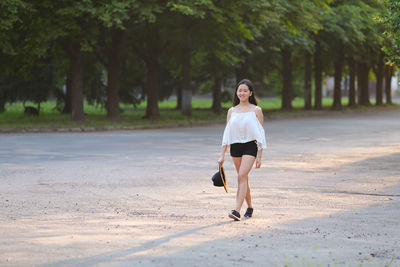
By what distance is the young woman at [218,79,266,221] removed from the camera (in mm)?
8195

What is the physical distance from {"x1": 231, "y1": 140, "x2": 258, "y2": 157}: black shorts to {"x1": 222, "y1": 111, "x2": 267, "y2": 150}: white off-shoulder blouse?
54mm

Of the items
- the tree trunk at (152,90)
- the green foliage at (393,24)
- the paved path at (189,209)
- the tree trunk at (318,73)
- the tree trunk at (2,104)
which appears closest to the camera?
the paved path at (189,209)

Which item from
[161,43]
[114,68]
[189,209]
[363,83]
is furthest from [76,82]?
[363,83]

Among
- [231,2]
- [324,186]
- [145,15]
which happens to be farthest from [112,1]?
[324,186]

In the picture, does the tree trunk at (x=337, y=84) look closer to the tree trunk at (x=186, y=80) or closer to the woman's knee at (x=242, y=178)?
the tree trunk at (x=186, y=80)

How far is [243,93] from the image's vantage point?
827 centimetres

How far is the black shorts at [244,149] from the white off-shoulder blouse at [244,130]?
0.05 m

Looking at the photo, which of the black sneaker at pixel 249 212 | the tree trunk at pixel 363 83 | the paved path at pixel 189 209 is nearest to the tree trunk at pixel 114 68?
the paved path at pixel 189 209

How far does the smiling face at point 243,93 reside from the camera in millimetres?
8266

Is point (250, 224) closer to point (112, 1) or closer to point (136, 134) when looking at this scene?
point (136, 134)

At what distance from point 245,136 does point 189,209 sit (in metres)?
1.23

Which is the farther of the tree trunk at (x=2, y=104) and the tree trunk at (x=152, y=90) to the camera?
the tree trunk at (x=2, y=104)

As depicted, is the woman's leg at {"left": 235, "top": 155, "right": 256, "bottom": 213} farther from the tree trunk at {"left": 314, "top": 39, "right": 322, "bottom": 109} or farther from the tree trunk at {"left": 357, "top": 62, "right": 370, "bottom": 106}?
the tree trunk at {"left": 357, "top": 62, "right": 370, "bottom": 106}

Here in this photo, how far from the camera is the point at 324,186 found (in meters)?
11.1
